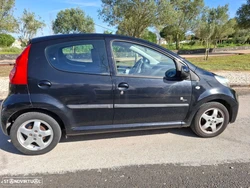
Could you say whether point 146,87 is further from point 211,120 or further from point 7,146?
point 7,146

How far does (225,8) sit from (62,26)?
28765 mm

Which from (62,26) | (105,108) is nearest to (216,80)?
(105,108)

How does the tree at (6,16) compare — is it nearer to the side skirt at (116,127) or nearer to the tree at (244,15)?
the side skirt at (116,127)

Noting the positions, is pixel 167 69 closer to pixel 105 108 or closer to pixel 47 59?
pixel 105 108

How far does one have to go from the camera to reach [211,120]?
121 inches

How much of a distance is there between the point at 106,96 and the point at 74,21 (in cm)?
3799

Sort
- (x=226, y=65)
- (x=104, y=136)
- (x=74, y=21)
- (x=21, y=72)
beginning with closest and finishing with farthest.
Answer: (x=21, y=72), (x=104, y=136), (x=226, y=65), (x=74, y=21)

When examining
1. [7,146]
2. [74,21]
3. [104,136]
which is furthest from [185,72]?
[74,21]

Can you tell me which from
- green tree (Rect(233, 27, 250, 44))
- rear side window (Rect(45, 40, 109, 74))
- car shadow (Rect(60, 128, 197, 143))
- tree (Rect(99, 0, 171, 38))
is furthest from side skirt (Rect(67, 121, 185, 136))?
green tree (Rect(233, 27, 250, 44))

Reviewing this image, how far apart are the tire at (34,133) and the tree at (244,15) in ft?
72.0

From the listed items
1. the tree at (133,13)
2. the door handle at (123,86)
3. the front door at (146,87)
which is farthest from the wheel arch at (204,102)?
the tree at (133,13)

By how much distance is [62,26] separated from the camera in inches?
1468

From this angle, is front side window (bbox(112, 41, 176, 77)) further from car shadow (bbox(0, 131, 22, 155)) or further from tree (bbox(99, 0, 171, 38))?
tree (bbox(99, 0, 171, 38))

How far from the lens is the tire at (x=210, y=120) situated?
304 cm
